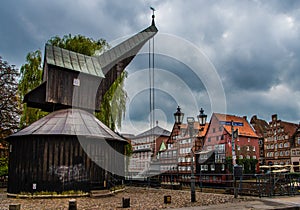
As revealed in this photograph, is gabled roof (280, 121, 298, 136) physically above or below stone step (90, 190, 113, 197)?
above

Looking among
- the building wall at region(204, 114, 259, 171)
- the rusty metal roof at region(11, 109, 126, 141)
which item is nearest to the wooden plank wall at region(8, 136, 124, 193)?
the rusty metal roof at region(11, 109, 126, 141)

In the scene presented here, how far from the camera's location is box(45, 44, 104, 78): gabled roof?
19.9 metres

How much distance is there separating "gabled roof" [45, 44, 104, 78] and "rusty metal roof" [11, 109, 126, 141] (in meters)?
2.83

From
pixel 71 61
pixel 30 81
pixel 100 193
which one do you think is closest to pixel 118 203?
pixel 100 193

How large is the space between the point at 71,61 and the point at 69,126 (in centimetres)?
488

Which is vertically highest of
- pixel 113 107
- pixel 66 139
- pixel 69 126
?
pixel 113 107

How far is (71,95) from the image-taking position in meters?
20.0

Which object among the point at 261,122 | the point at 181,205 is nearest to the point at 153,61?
the point at 181,205

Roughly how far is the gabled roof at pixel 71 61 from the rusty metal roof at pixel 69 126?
9.28 feet

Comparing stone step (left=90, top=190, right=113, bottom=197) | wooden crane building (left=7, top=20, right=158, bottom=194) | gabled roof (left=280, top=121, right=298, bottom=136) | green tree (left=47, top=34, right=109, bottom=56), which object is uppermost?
green tree (left=47, top=34, right=109, bottom=56)

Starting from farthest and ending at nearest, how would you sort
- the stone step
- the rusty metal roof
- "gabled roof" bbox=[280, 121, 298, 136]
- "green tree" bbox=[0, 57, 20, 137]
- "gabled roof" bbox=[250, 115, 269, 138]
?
"gabled roof" bbox=[250, 115, 269, 138]
"gabled roof" bbox=[280, 121, 298, 136]
"green tree" bbox=[0, 57, 20, 137]
the rusty metal roof
the stone step

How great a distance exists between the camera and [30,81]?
86.2 feet

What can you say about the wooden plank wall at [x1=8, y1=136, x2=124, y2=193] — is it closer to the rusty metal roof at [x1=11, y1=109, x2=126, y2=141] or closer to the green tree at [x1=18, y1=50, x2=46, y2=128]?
the rusty metal roof at [x1=11, y1=109, x2=126, y2=141]

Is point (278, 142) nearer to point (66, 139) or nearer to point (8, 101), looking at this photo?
point (8, 101)
